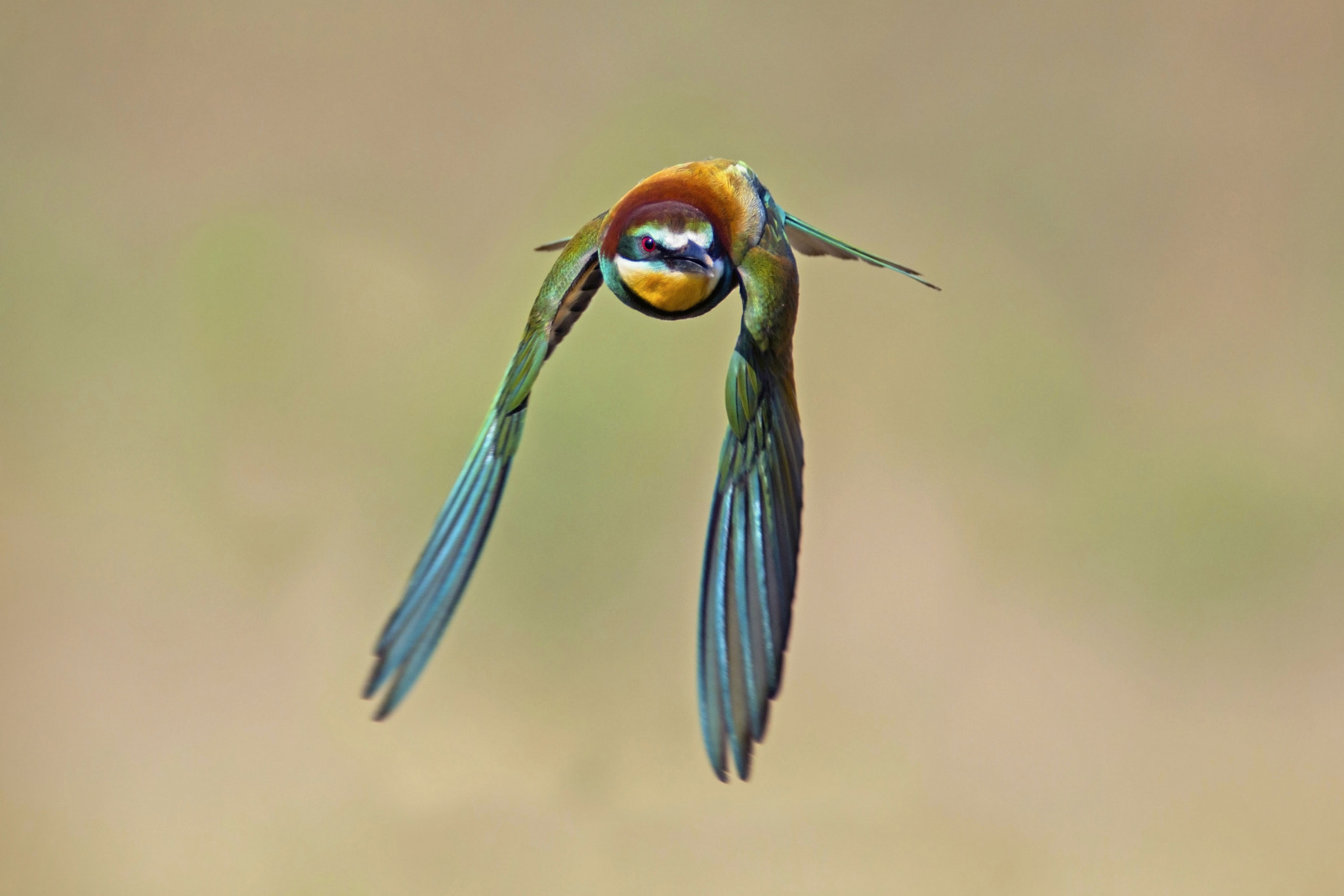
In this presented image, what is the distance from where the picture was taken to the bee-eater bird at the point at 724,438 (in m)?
0.35

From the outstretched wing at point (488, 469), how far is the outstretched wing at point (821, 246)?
0.11 metres

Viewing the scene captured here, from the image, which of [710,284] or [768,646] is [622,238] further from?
[768,646]

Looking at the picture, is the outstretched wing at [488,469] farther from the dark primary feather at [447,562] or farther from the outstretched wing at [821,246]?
the outstretched wing at [821,246]

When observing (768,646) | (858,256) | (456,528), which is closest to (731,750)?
(768,646)

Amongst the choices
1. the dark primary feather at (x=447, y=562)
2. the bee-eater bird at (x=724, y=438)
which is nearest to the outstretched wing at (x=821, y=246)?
the bee-eater bird at (x=724, y=438)

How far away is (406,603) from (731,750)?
4.8 inches

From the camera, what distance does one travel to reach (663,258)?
1.20 feet

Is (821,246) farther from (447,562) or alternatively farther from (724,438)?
(447,562)

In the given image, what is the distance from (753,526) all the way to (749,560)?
0.07 feet

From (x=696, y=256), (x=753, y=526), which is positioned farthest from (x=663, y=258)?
(x=753, y=526)

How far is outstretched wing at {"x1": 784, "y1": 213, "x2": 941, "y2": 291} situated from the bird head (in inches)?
5.0

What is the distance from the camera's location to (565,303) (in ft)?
1.44

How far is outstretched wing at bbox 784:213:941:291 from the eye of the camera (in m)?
0.49

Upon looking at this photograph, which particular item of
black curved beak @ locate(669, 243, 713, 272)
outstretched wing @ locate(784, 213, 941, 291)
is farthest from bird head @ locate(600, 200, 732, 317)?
outstretched wing @ locate(784, 213, 941, 291)
